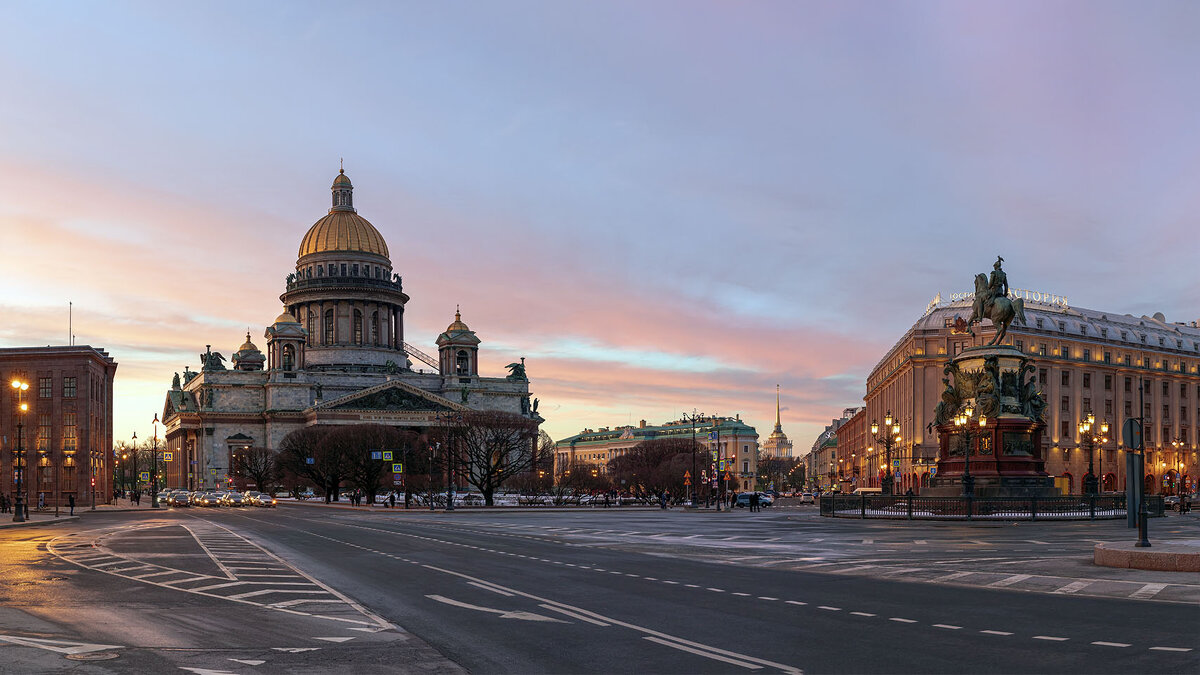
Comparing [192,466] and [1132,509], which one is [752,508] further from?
[192,466]

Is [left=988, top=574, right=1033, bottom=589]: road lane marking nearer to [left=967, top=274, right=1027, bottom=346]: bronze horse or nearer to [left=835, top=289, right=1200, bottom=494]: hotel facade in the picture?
[left=967, top=274, right=1027, bottom=346]: bronze horse

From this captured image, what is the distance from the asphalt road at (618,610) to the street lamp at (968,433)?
62.2ft

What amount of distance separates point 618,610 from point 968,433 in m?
40.3

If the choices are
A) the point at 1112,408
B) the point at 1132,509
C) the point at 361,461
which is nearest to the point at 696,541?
the point at 1132,509

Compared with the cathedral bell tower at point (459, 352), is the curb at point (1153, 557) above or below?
below

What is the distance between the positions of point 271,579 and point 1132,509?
79.2ft

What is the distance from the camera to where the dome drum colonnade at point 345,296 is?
596 ft

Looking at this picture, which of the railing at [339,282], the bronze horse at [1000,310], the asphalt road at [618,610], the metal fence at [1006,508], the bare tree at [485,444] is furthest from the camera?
the railing at [339,282]

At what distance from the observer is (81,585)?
23172mm

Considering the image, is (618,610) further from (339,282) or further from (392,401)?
(339,282)

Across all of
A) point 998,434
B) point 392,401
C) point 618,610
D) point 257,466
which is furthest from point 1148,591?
point 257,466

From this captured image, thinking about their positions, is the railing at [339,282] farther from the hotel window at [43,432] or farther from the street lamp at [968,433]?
the street lamp at [968,433]

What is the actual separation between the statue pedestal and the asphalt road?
20677 millimetres

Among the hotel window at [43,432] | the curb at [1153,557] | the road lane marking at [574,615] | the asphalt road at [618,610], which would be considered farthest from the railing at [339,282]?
the road lane marking at [574,615]
